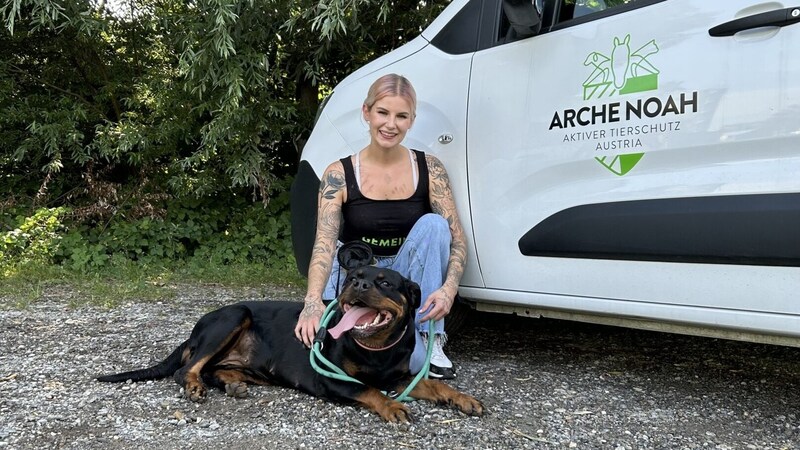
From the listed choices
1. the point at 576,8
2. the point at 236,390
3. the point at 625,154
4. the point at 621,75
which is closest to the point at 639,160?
the point at 625,154

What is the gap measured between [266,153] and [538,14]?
4121 mm

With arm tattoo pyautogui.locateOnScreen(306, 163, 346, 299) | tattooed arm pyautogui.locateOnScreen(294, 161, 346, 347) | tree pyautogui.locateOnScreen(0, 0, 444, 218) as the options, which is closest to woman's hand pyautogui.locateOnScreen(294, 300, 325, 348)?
tattooed arm pyautogui.locateOnScreen(294, 161, 346, 347)

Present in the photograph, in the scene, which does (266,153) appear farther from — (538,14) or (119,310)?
(538,14)

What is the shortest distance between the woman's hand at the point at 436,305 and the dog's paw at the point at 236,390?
769 mm

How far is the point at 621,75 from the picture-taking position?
238 centimetres

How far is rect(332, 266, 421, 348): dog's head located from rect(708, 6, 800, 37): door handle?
4.46 ft

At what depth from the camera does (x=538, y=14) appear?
2.61 m

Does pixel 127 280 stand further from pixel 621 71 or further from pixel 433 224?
pixel 621 71

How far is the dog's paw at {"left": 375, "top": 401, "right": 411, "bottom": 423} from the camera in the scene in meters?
2.38

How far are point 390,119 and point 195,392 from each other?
4.42 feet

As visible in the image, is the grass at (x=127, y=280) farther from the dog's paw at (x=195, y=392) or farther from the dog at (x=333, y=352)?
the dog's paw at (x=195, y=392)

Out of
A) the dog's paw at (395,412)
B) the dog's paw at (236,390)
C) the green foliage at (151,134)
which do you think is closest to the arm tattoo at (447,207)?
the dog's paw at (395,412)

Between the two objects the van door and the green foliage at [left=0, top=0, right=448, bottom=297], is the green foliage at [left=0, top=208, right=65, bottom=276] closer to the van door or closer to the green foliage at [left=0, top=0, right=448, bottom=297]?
the green foliage at [left=0, top=0, right=448, bottom=297]

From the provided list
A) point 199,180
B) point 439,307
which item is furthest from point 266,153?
point 439,307
